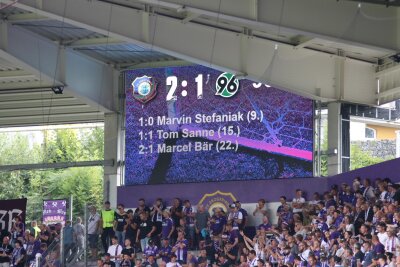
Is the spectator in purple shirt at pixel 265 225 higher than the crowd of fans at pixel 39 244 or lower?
higher

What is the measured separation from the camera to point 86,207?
28781mm

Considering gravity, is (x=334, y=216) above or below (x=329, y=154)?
below

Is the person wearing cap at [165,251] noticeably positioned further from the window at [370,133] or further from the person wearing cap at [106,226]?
the window at [370,133]

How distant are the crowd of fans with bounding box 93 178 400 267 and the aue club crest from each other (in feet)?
13.0

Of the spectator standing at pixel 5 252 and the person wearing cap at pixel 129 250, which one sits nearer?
the person wearing cap at pixel 129 250

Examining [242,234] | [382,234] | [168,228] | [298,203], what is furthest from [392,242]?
[168,228]

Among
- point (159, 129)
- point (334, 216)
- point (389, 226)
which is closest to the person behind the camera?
point (389, 226)

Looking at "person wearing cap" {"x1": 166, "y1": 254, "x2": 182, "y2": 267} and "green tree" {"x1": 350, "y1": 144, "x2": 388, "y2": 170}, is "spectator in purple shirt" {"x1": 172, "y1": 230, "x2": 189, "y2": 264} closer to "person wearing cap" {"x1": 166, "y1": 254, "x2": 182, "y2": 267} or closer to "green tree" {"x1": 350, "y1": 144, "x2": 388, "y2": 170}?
"person wearing cap" {"x1": 166, "y1": 254, "x2": 182, "y2": 267}

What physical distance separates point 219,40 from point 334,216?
656 centimetres

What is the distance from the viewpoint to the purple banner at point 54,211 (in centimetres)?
3054

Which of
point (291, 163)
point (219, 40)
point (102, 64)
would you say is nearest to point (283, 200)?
point (291, 163)

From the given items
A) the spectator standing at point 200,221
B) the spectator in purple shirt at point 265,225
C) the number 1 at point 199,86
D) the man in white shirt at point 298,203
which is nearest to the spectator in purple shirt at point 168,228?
the spectator standing at point 200,221

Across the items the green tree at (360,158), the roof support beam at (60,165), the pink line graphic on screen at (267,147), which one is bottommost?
the roof support beam at (60,165)

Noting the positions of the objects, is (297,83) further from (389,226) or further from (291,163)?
(389,226)
